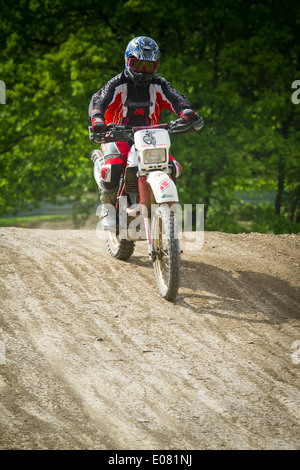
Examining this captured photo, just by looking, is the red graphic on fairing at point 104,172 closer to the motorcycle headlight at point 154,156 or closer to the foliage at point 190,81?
the motorcycle headlight at point 154,156

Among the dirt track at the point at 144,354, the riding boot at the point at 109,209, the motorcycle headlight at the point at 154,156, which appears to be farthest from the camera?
the riding boot at the point at 109,209

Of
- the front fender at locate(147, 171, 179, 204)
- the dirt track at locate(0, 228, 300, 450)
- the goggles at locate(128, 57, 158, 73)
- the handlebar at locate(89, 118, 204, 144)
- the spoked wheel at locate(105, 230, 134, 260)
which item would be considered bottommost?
the dirt track at locate(0, 228, 300, 450)

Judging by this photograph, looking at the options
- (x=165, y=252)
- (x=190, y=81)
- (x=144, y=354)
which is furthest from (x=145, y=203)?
(x=190, y=81)

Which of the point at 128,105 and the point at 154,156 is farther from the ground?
the point at 128,105

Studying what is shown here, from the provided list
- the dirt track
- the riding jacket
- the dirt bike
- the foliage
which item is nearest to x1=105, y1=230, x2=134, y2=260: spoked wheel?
the dirt track

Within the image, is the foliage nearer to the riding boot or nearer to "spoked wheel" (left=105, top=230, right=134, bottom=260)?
"spoked wheel" (left=105, top=230, right=134, bottom=260)

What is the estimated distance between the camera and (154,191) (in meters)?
5.18

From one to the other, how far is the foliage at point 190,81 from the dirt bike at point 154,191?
10122mm

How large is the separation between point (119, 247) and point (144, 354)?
262 cm

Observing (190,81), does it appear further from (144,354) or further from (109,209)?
(144,354)

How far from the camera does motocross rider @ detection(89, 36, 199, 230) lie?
574 cm

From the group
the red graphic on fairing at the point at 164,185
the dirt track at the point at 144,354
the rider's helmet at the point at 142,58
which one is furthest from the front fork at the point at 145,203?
the rider's helmet at the point at 142,58

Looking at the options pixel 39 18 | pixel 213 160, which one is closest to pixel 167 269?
pixel 213 160

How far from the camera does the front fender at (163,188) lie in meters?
5.07
